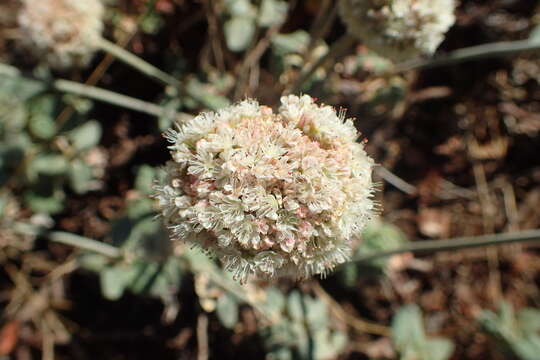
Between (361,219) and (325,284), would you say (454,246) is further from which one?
(325,284)

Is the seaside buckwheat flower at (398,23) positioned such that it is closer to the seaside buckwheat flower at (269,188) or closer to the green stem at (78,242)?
the seaside buckwheat flower at (269,188)

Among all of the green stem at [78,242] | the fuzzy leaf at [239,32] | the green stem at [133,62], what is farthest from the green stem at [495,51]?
the green stem at [78,242]

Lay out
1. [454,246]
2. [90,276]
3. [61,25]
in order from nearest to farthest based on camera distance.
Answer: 1. [454,246]
2. [61,25]
3. [90,276]

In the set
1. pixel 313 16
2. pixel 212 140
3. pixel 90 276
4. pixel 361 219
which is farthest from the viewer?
pixel 313 16

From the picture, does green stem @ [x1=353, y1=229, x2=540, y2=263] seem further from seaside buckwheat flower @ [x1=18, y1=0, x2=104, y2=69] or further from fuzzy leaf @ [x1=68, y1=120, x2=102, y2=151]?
seaside buckwheat flower @ [x1=18, y1=0, x2=104, y2=69]

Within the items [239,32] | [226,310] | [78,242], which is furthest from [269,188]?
[78,242]

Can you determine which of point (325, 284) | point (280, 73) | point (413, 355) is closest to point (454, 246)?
point (413, 355)
